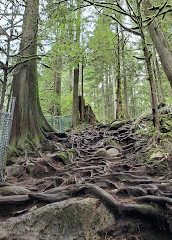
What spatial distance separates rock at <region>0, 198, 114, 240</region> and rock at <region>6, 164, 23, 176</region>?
2.51 metres

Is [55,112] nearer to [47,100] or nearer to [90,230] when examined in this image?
[47,100]

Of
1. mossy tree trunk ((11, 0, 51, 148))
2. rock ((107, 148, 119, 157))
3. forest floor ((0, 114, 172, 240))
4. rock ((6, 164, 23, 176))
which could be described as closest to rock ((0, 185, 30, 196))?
forest floor ((0, 114, 172, 240))

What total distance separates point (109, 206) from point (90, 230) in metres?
0.41

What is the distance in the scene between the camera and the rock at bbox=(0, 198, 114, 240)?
1760 millimetres

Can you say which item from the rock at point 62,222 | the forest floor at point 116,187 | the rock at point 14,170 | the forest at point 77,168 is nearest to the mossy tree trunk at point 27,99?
the forest at point 77,168

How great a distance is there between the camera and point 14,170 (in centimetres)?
429

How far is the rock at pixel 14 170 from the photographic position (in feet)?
13.8

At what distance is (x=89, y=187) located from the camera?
2.52 metres

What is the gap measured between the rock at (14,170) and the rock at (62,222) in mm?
2510

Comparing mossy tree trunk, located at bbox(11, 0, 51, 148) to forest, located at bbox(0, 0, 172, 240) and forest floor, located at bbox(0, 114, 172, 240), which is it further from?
forest floor, located at bbox(0, 114, 172, 240)

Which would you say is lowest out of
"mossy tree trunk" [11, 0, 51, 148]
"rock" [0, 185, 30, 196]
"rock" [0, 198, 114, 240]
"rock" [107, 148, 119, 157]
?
"rock" [0, 198, 114, 240]

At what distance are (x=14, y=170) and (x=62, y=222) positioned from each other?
2883 millimetres

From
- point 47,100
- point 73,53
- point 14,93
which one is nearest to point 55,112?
point 47,100

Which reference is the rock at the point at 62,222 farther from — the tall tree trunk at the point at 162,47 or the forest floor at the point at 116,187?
the tall tree trunk at the point at 162,47
